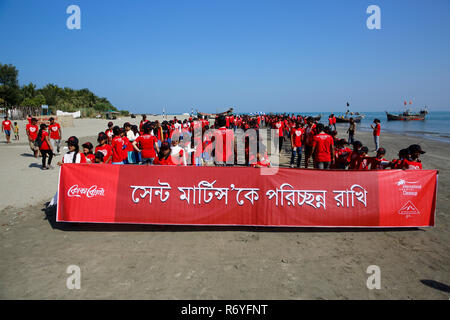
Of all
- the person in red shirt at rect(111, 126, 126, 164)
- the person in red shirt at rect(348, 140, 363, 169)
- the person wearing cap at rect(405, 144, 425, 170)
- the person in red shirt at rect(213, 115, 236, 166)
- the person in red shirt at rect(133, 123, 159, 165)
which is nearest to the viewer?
the person wearing cap at rect(405, 144, 425, 170)

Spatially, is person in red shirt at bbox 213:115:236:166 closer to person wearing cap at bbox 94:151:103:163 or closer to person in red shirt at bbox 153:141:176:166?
person in red shirt at bbox 153:141:176:166

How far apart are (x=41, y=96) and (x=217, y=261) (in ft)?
220

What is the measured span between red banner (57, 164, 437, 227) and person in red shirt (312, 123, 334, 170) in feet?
7.23

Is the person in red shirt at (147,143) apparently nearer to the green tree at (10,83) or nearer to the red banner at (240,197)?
the red banner at (240,197)

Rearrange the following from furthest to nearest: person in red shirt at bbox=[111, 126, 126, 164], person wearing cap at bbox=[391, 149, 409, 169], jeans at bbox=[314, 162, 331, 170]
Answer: jeans at bbox=[314, 162, 331, 170]
person in red shirt at bbox=[111, 126, 126, 164]
person wearing cap at bbox=[391, 149, 409, 169]

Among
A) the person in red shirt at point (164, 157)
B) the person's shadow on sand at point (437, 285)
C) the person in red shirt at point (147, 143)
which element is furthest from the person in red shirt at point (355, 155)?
the person in red shirt at point (147, 143)

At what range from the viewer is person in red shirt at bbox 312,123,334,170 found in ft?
24.3

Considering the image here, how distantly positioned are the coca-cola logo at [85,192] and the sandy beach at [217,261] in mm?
716

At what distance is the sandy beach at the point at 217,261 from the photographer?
3.48 meters

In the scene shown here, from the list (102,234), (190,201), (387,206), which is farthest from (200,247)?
(387,206)

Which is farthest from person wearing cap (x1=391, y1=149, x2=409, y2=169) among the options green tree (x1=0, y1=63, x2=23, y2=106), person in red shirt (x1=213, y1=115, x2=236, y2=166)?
green tree (x1=0, y1=63, x2=23, y2=106)

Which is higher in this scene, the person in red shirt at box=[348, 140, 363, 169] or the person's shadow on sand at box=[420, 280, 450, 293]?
the person in red shirt at box=[348, 140, 363, 169]
